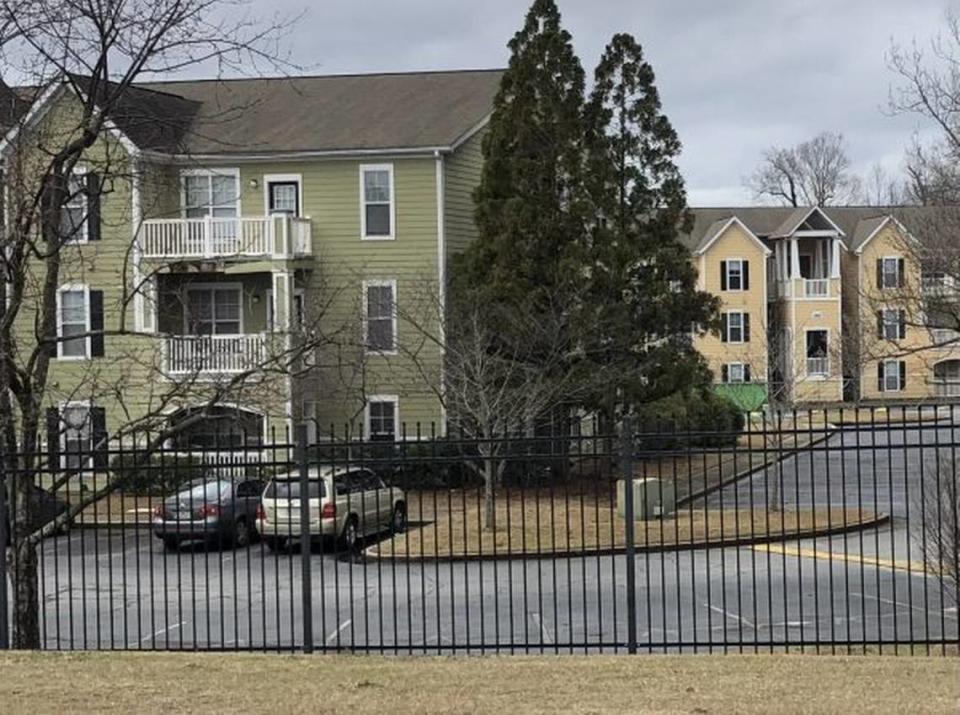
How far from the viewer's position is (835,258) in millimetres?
57625

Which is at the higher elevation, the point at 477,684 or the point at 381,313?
the point at 381,313

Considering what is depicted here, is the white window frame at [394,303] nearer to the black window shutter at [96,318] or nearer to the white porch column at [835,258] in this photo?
the black window shutter at [96,318]

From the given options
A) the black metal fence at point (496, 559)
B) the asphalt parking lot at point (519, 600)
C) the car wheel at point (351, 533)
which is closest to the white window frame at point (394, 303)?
the black metal fence at point (496, 559)

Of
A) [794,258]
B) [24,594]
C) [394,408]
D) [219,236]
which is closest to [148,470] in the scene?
[24,594]

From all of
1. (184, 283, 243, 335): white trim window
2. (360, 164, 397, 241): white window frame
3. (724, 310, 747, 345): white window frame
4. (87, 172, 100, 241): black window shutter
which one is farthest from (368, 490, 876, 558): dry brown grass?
(724, 310, 747, 345): white window frame

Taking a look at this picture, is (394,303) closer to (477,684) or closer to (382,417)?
(382,417)

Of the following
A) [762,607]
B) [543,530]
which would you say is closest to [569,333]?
[543,530]

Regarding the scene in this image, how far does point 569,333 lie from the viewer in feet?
90.3

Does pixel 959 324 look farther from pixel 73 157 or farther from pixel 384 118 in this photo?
pixel 384 118

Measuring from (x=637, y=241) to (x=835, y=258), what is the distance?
31.6 meters

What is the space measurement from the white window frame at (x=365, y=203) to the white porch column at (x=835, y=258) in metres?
31.3

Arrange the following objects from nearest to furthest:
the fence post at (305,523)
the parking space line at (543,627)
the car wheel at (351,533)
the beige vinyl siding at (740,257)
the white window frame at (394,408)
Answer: the fence post at (305,523) → the parking space line at (543,627) → the car wheel at (351,533) → the white window frame at (394,408) → the beige vinyl siding at (740,257)

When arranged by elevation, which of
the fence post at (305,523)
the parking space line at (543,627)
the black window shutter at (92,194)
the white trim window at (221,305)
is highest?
the white trim window at (221,305)

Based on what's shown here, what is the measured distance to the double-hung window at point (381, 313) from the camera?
30266 mm
